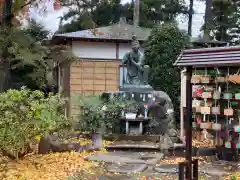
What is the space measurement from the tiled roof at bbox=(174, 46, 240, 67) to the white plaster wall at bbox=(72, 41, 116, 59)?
9915 millimetres

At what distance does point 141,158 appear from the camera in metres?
7.73

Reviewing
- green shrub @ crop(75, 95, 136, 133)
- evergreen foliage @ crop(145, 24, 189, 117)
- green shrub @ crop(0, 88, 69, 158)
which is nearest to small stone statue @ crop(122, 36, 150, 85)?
green shrub @ crop(75, 95, 136, 133)

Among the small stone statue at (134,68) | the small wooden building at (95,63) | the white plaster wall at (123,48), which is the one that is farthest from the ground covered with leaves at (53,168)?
the white plaster wall at (123,48)

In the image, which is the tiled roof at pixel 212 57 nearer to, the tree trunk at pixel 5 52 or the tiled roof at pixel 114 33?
the tree trunk at pixel 5 52

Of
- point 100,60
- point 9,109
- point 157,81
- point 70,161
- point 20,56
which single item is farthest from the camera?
point 100,60

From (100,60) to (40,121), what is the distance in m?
9.19

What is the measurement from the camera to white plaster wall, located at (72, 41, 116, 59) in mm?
14781

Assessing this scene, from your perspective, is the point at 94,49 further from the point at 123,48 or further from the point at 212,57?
the point at 212,57

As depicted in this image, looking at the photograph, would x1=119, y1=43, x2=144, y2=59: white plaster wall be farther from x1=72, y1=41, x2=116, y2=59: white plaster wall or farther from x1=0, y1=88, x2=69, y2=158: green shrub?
x1=0, y1=88, x2=69, y2=158: green shrub

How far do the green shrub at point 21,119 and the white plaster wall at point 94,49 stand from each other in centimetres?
848

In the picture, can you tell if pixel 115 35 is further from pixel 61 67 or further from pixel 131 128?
pixel 131 128

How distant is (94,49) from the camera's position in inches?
590

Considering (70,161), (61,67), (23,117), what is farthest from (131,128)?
(61,67)

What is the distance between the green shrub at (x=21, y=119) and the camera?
583cm
